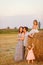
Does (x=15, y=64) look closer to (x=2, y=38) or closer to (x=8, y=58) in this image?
(x=8, y=58)

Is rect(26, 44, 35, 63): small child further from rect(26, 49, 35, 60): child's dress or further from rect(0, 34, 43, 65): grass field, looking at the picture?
rect(0, 34, 43, 65): grass field

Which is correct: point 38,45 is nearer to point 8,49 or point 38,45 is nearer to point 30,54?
point 30,54

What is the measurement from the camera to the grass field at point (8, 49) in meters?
5.03

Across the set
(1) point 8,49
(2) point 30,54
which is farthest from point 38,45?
(1) point 8,49

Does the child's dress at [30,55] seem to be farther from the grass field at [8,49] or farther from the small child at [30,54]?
the grass field at [8,49]

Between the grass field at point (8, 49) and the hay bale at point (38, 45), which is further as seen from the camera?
the grass field at point (8, 49)

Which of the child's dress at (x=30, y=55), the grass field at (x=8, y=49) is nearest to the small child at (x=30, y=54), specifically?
the child's dress at (x=30, y=55)

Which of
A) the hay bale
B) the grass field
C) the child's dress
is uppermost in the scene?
the hay bale

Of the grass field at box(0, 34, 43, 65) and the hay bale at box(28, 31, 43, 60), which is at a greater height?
the hay bale at box(28, 31, 43, 60)

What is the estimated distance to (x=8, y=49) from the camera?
6.71m

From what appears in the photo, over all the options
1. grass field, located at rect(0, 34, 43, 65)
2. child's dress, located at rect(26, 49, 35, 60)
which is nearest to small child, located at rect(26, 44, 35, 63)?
child's dress, located at rect(26, 49, 35, 60)

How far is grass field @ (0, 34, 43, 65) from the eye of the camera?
5027 millimetres

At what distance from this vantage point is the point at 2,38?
7352mm

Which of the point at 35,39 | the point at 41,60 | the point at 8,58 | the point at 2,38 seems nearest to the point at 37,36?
the point at 35,39
